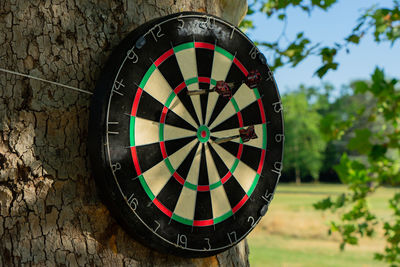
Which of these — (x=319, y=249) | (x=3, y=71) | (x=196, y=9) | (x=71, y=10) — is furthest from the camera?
(x=319, y=249)

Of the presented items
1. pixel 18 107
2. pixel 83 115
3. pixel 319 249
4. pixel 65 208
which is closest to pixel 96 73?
pixel 83 115

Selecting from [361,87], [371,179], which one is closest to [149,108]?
[361,87]

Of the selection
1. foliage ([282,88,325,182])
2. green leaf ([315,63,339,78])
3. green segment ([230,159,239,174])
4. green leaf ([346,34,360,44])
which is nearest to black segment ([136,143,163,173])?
green segment ([230,159,239,174])

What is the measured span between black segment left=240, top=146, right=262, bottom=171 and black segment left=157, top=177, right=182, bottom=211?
1.00 ft

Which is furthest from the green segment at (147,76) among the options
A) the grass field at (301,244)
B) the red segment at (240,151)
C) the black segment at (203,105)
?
the grass field at (301,244)

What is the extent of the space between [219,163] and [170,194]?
0.76 ft

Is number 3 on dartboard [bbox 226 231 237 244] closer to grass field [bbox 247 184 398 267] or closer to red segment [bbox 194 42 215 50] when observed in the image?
red segment [bbox 194 42 215 50]

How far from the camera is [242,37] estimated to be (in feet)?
5.10

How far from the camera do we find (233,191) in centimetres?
149

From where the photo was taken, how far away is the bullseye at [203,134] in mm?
1402

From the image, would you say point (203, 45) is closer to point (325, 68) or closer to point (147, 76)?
point (147, 76)

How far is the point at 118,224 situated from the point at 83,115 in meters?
0.34

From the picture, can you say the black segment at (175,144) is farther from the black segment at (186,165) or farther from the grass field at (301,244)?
the grass field at (301,244)

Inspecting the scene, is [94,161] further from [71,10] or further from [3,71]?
[71,10]
